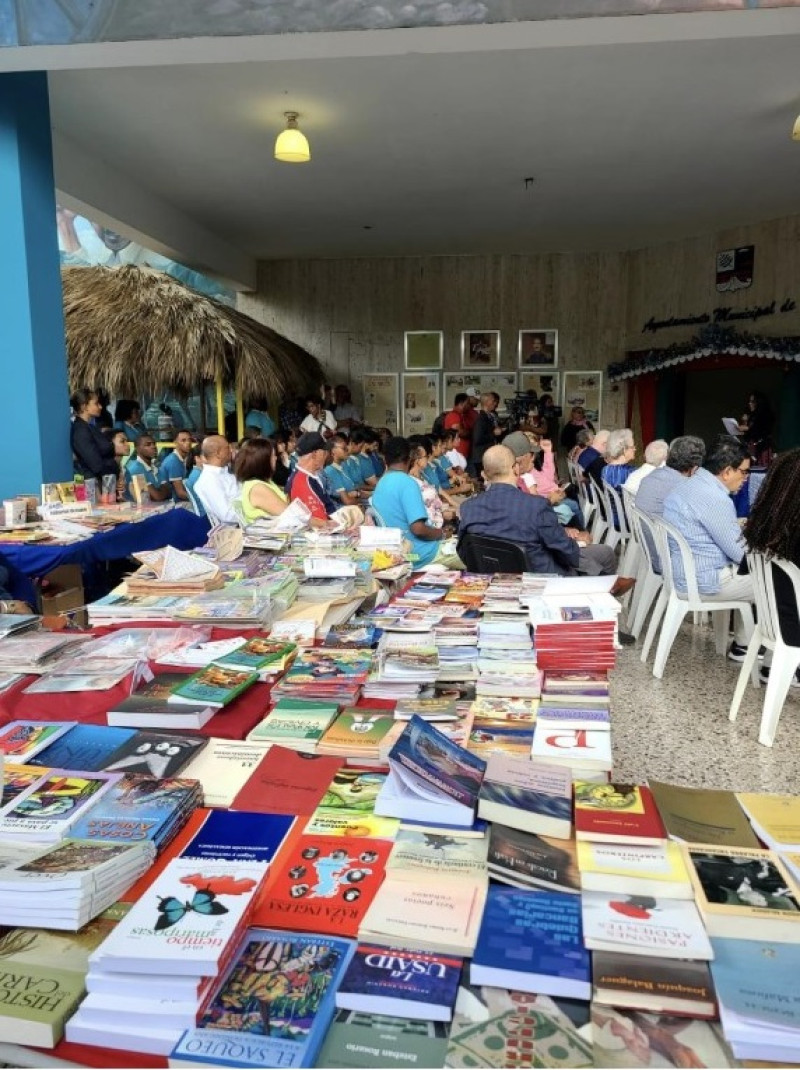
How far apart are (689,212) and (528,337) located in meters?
3.66

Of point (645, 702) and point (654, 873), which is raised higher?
point (654, 873)

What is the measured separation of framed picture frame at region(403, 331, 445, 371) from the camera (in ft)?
45.6

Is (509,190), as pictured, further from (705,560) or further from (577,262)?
(705,560)

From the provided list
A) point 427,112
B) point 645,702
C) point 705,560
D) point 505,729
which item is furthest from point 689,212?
point 505,729

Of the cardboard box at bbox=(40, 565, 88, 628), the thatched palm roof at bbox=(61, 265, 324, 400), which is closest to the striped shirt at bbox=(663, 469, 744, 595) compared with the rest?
the cardboard box at bbox=(40, 565, 88, 628)

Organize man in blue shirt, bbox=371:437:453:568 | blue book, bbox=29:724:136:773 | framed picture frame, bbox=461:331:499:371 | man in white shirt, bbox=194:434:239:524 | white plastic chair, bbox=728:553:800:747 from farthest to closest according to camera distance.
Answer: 1. framed picture frame, bbox=461:331:499:371
2. man in white shirt, bbox=194:434:239:524
3. man in blue shirt, bbox=371:437:453:568
4. white plastic chair, bbox=728:553:800:747
5. blue book, bbox=29:724:136:773

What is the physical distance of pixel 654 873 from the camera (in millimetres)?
1283

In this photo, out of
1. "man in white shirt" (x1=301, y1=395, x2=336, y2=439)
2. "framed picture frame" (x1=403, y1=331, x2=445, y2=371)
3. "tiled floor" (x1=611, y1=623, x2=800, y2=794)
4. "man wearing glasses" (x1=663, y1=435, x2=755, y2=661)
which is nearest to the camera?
"tiled floor" (x1=611, y1=623, x2=800, y2=794)

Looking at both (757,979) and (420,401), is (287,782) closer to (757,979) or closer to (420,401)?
(757,979)

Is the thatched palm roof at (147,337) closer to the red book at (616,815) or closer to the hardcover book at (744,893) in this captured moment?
the red book at (616,815)

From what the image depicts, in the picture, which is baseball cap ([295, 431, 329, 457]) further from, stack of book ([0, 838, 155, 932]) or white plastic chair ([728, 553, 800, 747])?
stack of book ([0, 838, 155, 932])

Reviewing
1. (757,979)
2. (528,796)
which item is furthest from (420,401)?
(757,979)

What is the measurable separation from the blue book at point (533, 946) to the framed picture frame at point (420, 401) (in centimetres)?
1300

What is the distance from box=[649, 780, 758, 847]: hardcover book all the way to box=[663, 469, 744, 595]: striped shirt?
2.89m
